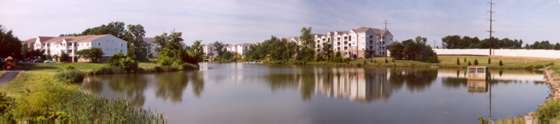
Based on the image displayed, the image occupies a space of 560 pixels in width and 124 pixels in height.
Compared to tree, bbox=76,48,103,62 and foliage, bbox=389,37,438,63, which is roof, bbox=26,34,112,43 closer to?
tree, bbox=76,48,103,62

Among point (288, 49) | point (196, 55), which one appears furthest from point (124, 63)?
point (288, 49)

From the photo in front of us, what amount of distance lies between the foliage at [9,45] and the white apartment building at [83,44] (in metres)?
11.2

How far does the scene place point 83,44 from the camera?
35156 mm

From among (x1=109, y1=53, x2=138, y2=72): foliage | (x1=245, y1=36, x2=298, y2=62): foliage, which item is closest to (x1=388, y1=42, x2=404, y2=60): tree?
(x1=245, y1=36, x2=298, y2=62): foliage

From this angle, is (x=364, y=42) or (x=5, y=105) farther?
(x=364, y=42)

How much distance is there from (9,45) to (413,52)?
27517 mm

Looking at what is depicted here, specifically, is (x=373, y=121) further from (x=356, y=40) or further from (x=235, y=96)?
(x=356, y=40)

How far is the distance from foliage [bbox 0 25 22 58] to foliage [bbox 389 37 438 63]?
26.4m

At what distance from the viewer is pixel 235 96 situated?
11984 mm

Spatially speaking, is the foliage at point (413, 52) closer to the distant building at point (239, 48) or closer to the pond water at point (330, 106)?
the pond water at point (330, 106)

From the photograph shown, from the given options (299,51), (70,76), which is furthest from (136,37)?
(70,76)

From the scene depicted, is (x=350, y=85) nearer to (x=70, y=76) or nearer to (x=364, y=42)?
(x=70, y=76)

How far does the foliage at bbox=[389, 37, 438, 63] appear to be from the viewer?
1479 inches

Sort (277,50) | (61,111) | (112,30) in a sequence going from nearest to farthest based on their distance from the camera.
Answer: (61,111)
(112,30)
(277,50)
